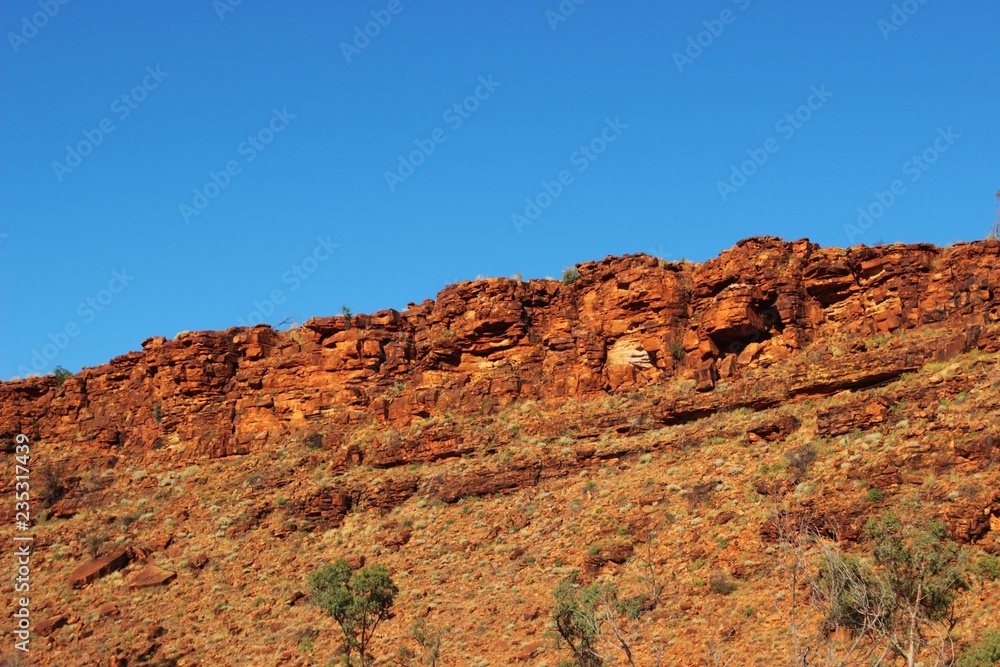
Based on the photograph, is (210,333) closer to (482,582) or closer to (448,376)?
(448,376)

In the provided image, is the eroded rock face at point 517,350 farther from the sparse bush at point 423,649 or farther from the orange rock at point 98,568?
the sparse bush at point 423,649

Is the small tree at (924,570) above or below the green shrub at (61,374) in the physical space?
below

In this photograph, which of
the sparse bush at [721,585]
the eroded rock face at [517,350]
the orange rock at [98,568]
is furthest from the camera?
the orange rock at [98,568]

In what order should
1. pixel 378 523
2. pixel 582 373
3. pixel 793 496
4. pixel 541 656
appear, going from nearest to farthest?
1. pixel 541 656
2. pixel 793 496
3. pixel 378 523
4. pixel 582 373

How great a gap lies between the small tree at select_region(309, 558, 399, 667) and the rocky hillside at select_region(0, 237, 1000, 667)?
28.4 inches

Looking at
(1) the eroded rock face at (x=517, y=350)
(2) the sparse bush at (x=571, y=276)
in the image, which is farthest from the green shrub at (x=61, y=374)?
(2) the sparse bush at (x=571, y=276)

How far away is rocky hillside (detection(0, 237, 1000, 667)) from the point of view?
32.8m

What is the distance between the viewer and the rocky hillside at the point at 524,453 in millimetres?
32812

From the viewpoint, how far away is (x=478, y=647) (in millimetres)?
32688

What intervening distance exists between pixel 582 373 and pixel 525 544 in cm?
1015

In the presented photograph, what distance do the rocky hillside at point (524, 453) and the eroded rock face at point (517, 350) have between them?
0.11 m

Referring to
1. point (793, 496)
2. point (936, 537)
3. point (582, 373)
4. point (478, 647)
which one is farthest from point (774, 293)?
point (478, 647)

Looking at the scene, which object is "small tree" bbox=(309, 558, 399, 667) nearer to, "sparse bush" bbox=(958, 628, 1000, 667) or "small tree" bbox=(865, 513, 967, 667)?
"small tree" bbox=(865, 513, 967, 667)

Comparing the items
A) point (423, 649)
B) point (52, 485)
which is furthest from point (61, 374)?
point (423, 649)
